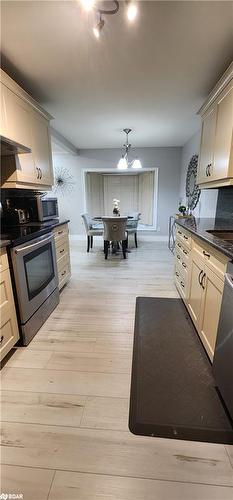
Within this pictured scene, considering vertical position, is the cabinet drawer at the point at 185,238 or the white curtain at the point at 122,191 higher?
the white curtain at the point at 122,191

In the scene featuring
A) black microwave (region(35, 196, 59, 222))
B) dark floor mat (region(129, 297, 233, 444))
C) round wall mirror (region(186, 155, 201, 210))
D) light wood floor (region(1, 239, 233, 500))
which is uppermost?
round wall mirror (region(186, 155, 201, 210))

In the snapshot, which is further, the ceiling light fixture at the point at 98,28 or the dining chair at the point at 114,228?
the dining chair at the point at 114,228

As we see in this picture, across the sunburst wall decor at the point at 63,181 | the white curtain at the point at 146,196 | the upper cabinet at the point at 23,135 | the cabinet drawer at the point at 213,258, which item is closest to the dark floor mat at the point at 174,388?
the cabinet drawer at the point at 213,258

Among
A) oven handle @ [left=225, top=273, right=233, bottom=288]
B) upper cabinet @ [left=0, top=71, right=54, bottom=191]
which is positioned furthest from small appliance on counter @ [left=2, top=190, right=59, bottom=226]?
oven handle @ [left=225, top=273, right=233, bottom=288]

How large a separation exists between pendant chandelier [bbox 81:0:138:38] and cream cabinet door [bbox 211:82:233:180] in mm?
1007

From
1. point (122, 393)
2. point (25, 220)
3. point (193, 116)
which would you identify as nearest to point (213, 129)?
point (193, 116)

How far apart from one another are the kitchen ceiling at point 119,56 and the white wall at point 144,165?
228cm

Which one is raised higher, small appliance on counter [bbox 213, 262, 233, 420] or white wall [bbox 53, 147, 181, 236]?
white wall [bbox 53, 147, 181, 236]

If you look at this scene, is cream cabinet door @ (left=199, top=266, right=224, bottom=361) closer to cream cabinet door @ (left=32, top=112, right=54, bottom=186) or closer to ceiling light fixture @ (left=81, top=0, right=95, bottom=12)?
ceiling light fixture @ (left=81, top=0, right=95, bottom=12)

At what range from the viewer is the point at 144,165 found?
18.0 ft

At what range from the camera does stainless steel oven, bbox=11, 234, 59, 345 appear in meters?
1.77

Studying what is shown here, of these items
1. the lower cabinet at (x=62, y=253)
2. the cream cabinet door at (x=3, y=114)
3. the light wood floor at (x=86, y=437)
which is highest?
the cream cabinet door at (x=3, y=114)

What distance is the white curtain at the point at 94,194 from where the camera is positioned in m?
6.06

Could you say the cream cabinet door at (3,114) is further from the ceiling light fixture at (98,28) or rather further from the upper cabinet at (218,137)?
the upper cabinet at (218,137)
